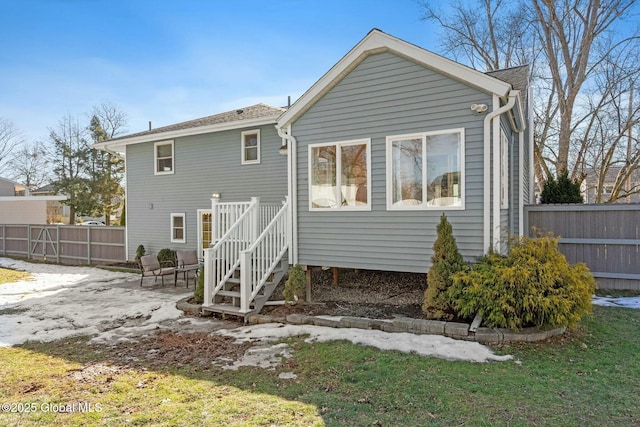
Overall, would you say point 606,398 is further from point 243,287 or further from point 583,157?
point 583,157

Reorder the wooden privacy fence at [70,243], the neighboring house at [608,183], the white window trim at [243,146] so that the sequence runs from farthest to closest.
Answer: the neighboring house at [608,183], the wooden privacy fence at [70,243], the white window trim at [243,146]

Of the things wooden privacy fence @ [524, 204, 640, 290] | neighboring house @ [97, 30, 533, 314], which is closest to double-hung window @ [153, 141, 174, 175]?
neighboring house @ [97, 30, 533, 314]

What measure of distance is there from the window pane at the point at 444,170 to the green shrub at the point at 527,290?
132 cm

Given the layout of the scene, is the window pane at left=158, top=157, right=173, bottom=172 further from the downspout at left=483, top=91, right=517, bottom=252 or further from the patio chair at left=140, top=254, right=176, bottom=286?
the downspout at left=483, top=91, right=517, bottom=252

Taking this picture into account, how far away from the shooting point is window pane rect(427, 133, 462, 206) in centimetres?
Answer: 634

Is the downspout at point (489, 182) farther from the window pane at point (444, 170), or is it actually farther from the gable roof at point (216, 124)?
the gable roof at point (216, 124)

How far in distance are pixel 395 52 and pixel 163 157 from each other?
10.2m

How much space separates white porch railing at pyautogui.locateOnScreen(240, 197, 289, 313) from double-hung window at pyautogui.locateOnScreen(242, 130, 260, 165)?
4.90 m

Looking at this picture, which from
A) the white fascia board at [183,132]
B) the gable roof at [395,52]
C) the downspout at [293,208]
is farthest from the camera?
the white fascia board at [183,132]

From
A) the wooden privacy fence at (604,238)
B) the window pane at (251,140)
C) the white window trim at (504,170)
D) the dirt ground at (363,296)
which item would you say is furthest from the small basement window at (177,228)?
the wooden privacy fence at (604,238)

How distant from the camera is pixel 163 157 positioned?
14.1 meters

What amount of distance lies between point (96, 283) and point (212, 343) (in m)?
7.25

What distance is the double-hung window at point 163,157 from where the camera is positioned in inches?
548

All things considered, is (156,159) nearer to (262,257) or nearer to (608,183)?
(262,257)
